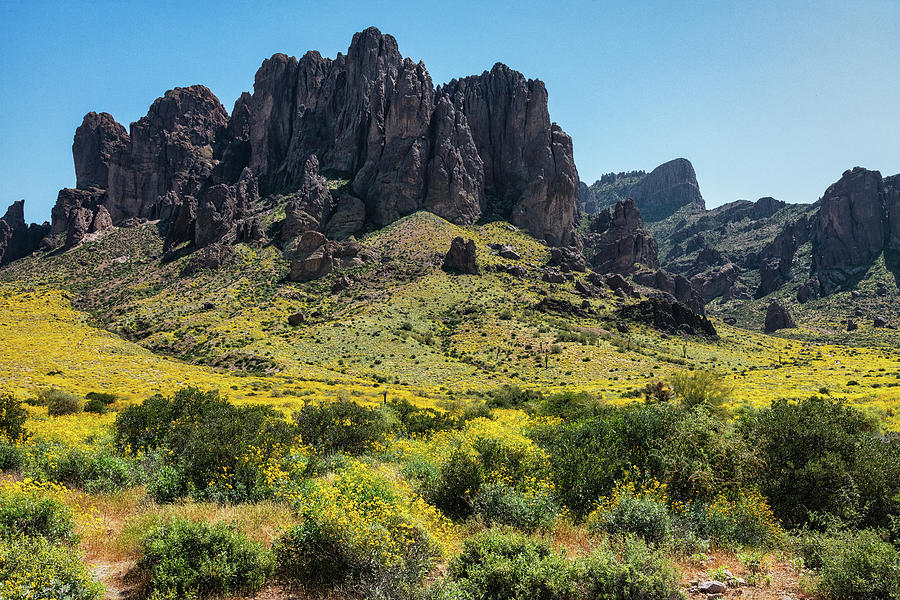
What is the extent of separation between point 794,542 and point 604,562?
5615 millimetres

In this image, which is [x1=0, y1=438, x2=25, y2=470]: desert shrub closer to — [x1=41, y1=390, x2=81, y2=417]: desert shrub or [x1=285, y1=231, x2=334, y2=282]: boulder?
[x1=41, y1=390, x2=81, y2=417]: desert shrub

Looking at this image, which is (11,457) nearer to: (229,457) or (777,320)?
(229,457)

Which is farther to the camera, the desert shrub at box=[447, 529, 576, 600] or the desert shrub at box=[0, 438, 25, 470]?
the desert shrub at box=[0, 438, 25, 470]

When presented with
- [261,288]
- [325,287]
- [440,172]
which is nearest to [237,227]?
[261,288]

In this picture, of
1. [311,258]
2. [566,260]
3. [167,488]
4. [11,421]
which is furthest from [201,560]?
[566,260]

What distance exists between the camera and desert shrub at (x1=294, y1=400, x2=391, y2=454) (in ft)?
55.9

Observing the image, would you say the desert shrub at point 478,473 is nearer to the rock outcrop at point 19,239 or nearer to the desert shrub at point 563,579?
the desert shrub at point 563,579

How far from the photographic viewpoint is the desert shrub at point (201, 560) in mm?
6871

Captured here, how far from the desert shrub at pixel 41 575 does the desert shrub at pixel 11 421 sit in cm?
1521

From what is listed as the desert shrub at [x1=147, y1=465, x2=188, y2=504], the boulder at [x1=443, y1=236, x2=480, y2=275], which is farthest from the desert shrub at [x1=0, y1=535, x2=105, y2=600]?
the boulder at [x1=443, y1=236, x2=480, y2=275]

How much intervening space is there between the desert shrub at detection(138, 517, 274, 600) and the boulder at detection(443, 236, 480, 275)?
100723mm

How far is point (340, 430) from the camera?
57.0ft

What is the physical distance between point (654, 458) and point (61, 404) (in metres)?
34.1

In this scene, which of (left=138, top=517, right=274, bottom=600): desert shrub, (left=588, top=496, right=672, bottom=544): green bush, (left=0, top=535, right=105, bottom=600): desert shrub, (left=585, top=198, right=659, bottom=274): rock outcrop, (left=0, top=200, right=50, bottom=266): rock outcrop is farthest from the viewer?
(left=585, top=198, right=659, bottom=274): rock outcrop
